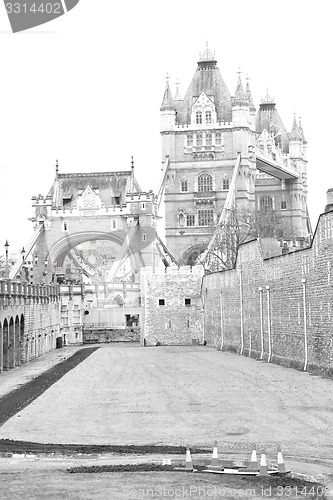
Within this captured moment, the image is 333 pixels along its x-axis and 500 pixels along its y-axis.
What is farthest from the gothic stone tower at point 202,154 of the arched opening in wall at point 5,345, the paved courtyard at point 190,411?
the paved courtyard at point 190,411

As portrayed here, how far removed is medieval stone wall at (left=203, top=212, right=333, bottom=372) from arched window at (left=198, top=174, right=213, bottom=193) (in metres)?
74.7

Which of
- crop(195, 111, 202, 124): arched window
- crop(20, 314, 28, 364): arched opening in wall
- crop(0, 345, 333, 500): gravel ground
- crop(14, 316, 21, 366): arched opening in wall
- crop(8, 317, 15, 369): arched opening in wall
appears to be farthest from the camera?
crop(195, 111, 202, 124): arched window

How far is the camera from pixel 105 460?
21062 mm

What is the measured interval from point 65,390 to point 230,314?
91.5 feet

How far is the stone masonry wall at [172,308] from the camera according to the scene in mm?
81000

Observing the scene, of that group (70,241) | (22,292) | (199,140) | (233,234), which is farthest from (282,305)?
(199,140)

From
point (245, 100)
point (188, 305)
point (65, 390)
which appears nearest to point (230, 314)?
point (188, 305)

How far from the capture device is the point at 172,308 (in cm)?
8125

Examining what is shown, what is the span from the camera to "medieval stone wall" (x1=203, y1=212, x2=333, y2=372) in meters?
39.8

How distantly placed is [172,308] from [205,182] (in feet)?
213

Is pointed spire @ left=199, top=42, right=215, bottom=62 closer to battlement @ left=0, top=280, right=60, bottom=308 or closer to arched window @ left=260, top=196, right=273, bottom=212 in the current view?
arched window @ left=260, top=196, right=273, bottom=212

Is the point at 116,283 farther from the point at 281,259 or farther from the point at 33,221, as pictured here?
the point at 281,259

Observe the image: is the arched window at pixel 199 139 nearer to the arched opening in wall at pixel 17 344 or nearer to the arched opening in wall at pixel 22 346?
the arched opening in wall at pixel 22 346

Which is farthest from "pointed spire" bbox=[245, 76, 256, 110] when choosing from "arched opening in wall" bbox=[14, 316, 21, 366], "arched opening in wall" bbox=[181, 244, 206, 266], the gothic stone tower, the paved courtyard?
the paved courtyard
